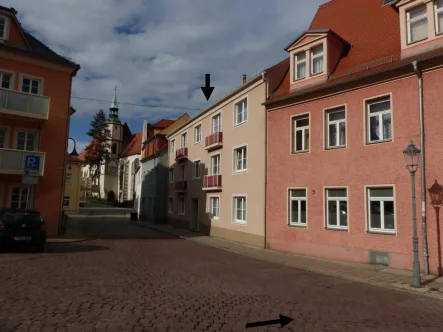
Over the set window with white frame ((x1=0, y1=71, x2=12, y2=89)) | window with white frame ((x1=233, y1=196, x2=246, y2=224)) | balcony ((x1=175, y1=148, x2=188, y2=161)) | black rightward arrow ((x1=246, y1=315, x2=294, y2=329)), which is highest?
window with white frame ((x1=0, y1=71, x2=12, y2=89))

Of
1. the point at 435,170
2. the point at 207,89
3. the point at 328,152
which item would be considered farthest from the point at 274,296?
the point at 207,89

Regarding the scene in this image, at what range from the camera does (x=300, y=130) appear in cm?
1650

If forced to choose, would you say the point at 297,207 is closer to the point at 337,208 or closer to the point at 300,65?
the point at 337,208

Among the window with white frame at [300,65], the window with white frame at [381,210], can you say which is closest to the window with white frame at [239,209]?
the window with white frame at [300,65]

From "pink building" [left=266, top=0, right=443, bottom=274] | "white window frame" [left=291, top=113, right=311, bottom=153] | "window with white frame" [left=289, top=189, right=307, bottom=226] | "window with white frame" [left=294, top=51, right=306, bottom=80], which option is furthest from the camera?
"window with white frame" [left=294, top=51, right=306, bottom=80]

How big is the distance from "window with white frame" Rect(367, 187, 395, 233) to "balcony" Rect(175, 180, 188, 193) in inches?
708

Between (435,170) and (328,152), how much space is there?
414 cm

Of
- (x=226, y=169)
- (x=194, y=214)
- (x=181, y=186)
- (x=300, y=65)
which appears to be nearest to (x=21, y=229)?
(x=226, y=169)

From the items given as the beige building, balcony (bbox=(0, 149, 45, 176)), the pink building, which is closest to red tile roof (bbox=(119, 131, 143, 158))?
the beige building

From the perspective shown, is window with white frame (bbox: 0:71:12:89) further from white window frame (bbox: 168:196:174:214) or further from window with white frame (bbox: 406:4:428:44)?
window with white frame (bbox: 406:4:428:44)

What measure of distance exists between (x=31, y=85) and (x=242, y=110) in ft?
37.8

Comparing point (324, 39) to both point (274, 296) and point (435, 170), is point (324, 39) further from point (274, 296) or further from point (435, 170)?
point (274, 296)

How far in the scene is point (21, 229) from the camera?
45.3ft

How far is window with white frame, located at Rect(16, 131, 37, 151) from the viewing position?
19.1m
